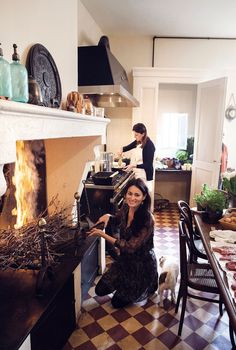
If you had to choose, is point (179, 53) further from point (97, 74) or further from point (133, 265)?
point (133, 265)

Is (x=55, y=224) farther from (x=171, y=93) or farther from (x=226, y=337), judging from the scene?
(x=171, y=93)

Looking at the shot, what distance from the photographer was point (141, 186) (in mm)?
2043

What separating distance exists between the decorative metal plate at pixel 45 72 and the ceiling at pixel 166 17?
1.98 meters

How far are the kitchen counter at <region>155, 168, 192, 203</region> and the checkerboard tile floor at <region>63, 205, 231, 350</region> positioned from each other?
3063 millimetres

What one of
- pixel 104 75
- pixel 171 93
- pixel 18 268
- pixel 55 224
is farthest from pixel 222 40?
pixel 18 268

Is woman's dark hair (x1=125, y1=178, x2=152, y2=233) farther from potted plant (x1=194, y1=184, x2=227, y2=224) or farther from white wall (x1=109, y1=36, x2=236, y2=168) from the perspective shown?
white wall (x1=109, y1=36, x2=236, y2=168)

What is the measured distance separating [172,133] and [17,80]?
4.37m

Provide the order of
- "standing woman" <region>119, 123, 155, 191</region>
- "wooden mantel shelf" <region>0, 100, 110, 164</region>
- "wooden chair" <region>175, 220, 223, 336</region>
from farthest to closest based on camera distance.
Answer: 1. "standing woman" <region>119, 123, 155, 191</region>
2. "wooden chair" <region>175, 220, 223, 336</region>
3. "wooden mantel shelf" <region>0, 100, 110, 164</region>

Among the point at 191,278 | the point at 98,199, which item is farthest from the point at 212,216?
the point at 98,199

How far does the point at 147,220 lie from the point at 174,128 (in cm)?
351

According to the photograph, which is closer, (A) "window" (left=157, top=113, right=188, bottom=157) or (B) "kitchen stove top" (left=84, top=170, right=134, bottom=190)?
(B) "kitchen stove top" (left=84, top=170, right=134, bottom=190)

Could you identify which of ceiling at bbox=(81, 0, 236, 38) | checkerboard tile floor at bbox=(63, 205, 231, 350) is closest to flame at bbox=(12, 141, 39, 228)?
checkerboard tile floor at bbox=(63, 205, 231, 350)

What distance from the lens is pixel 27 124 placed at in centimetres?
111

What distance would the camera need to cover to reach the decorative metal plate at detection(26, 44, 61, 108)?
4.73 feet
